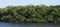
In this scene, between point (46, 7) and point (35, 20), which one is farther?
point (46, 7)

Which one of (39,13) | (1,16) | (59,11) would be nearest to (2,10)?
(1,16)

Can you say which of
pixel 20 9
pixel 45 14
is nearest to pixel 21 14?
pixel 20 9

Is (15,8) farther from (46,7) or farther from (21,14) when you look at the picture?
(46,7)

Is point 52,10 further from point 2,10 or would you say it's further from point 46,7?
point 2,10

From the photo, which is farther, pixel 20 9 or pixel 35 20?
pixel 20 9

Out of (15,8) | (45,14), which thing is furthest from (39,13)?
(15,8)
